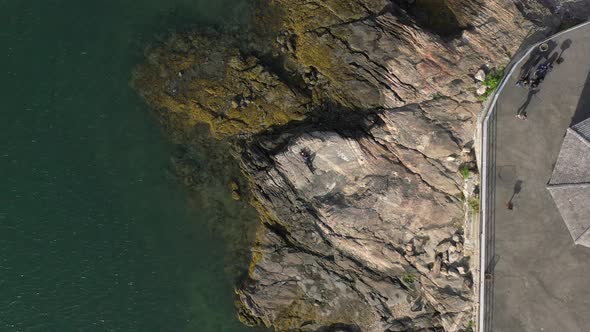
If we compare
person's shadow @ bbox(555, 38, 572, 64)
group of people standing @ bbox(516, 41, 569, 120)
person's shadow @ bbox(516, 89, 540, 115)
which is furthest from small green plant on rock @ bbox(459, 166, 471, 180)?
person's shadow @ bbox(555, 38, 572, 64)

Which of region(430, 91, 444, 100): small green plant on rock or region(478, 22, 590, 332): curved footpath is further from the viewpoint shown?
region(430, 91, 444, 100): small green plant on rock

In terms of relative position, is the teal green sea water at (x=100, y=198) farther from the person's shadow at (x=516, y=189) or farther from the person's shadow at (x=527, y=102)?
the person's shadow at (x=527, y=102)

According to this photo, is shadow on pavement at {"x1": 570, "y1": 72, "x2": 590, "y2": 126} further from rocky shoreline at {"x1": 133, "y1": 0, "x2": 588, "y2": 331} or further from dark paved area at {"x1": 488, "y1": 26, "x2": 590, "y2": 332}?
rocky shoreline at {"x1": 133, "y1": 0, "x2": 588, "y2": 331}

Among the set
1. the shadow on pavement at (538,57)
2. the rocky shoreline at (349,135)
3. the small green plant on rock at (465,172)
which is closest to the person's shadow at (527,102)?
the shadow on pavement at (538,57)

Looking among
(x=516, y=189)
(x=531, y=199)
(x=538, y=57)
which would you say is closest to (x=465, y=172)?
(x=516, y=189)

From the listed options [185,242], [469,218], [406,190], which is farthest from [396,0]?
[185,242]
